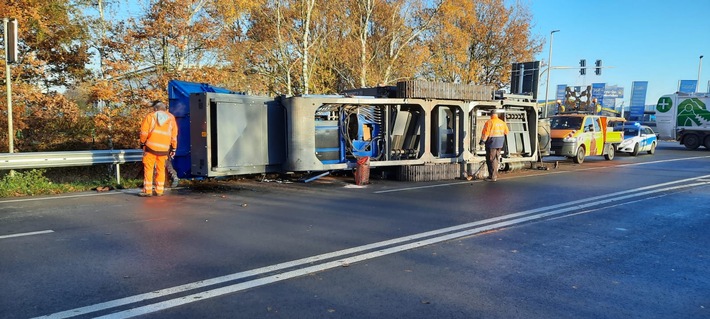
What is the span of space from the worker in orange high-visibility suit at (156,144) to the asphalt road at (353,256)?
1.42ft

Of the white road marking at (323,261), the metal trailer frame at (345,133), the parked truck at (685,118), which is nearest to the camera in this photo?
the white road marking at (323,261)

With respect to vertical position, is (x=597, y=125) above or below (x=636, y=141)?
above

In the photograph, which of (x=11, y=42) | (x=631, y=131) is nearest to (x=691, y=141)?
(x=631, y=131)

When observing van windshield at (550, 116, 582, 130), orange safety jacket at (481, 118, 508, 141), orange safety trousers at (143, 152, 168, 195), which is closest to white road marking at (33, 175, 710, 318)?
orange safety jacket at (481, 118, 508, 141)

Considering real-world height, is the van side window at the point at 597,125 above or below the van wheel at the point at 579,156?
above

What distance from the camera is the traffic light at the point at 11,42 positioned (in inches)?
378

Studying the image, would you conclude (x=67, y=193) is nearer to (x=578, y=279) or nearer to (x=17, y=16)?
(x=17, y=16)

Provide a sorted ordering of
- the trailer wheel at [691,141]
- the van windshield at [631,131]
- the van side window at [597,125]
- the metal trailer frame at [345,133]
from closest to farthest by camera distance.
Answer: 1. the metal trailer frame at [345,133]
2. the van side window at [597,125]
3. the van windshield at [631,131]
4. the trailer wheel at [691,141]

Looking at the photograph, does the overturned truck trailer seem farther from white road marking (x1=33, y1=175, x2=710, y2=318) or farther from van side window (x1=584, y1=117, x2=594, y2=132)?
van side window (x1=584, y1=117, x2=594, y2=132)

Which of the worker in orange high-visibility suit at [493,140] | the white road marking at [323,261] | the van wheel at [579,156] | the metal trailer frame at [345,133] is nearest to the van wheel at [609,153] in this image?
the van wheel at [579,156]

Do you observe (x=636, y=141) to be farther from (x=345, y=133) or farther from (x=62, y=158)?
(x=62, y=158)

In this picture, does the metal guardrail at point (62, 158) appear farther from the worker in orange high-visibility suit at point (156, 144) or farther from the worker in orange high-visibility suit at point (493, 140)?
the worker in orange high-visibility suit at point (493, 140)

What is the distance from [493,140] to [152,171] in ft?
25.5

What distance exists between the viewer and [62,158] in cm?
1017
